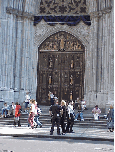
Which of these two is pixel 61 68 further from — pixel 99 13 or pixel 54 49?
pixel 99 13

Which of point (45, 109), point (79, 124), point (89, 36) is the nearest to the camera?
point (79, 124)

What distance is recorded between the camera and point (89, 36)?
76.7 feet

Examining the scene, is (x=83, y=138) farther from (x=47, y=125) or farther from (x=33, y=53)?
(x=33, y=53)

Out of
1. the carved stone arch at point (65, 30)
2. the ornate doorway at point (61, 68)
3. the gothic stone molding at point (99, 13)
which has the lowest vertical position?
the ornate doorway at point (61, 68)

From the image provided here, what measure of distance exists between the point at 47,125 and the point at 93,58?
7.87 m

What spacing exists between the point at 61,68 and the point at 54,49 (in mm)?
1735

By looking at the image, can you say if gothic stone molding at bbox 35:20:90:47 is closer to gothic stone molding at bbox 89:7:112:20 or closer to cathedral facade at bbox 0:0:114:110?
cathedral facade at bbox 0:0:114:110

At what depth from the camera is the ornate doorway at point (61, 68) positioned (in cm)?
2358

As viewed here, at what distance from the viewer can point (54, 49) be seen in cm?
2398

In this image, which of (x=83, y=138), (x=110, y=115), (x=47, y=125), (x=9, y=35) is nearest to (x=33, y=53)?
(x=9, y=35)

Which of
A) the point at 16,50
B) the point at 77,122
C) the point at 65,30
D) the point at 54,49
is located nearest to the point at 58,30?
the point at 65,30

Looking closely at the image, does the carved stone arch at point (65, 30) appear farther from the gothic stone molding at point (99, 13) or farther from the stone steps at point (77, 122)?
the stone steps at point (77, 122)

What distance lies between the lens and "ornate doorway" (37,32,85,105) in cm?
2358

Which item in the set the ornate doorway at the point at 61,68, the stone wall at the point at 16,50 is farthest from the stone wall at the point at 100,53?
the stone wall at the point at 16,50
